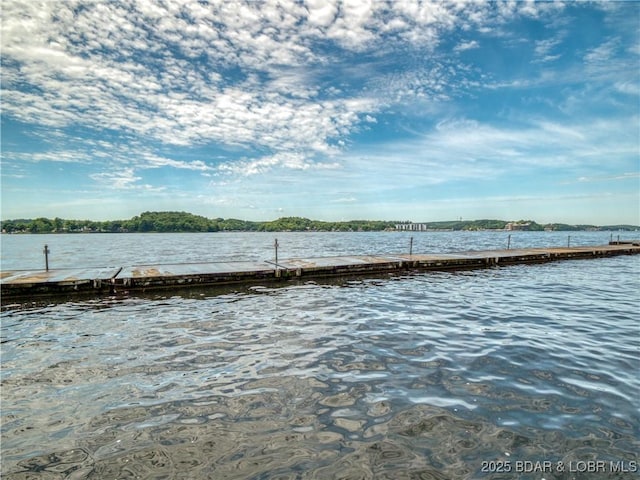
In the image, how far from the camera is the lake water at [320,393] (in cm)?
422

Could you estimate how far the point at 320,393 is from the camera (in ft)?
19.3

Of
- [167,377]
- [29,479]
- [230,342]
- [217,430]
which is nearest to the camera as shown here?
[29,479]

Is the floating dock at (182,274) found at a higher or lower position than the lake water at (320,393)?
higher

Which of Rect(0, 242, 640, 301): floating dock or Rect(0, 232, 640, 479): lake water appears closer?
Rect(0, 232, 640, 479): lake water

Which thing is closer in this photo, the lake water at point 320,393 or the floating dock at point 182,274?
the lake water at point 320,393

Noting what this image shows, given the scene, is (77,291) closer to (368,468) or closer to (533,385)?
(368,468)

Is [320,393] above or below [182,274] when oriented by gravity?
below

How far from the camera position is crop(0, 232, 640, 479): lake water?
4223 mm

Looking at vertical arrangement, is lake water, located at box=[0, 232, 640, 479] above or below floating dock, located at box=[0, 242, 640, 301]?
below

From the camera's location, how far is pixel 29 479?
154 inches

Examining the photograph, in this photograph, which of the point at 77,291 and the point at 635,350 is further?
the point at 77,291

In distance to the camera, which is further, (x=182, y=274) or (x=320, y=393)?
(x=182, y=274)

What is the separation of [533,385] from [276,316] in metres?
7.24

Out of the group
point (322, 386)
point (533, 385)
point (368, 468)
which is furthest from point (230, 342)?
point (533, 385)
